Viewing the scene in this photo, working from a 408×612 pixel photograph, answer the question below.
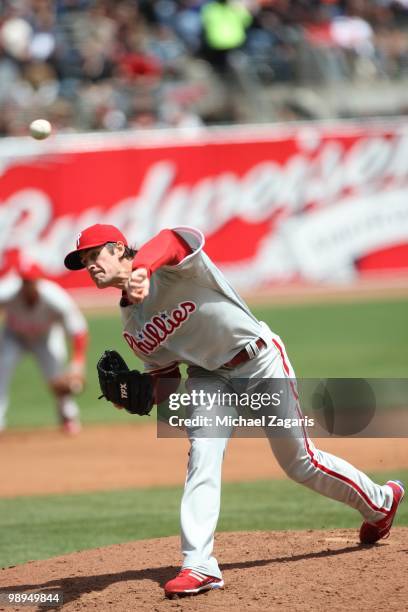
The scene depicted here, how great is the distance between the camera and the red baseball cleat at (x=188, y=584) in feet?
15.8

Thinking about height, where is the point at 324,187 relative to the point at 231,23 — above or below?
below

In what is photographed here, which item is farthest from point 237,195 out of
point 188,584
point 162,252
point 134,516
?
point 188,584

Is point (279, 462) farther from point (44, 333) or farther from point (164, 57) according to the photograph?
point (164, 57)

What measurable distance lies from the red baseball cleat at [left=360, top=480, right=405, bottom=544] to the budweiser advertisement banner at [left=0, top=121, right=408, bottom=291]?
12885 mm

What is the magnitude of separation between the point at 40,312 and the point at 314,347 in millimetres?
5792

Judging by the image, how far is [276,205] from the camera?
19.4 metres

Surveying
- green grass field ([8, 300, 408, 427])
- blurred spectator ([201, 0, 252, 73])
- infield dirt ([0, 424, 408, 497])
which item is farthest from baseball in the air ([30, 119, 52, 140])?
blurred spectator ([201, 0, 252, 73])

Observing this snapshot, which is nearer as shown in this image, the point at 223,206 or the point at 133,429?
the point at 133,429

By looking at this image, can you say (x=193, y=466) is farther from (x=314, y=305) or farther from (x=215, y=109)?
(x=215, y=109)

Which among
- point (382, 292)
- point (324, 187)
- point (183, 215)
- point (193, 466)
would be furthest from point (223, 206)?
point (193, 466)

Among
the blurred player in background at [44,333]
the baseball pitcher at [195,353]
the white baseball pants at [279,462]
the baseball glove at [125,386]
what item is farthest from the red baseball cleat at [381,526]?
the blurred player in background at [44,333]

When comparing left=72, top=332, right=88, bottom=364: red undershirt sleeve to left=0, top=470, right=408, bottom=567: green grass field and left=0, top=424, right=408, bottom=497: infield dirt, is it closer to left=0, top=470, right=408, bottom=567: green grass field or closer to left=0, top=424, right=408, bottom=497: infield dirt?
left=0, top=424, right=408, bottom=497: infield dirt

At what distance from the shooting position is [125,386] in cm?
520

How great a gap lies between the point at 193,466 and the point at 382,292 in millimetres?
15430
